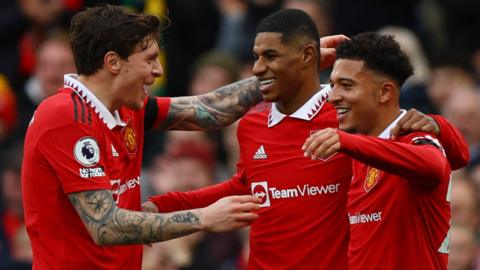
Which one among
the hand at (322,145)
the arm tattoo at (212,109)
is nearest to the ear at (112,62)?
the arm tattoo at (212,109)

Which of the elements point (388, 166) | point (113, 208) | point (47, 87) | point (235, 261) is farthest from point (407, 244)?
point (47, 87)

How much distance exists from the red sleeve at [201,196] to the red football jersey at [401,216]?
2.96 ft

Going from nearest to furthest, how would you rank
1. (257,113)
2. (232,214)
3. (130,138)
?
(232,214)
(130,138)
(257,113)

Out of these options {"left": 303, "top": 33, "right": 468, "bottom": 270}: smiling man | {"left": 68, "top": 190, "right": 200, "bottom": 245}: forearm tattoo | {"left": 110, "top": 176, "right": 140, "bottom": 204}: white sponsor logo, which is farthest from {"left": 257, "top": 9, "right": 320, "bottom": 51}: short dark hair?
{"left": 68, "top": 190, "right": 200, "bottom": 245}: forearm tattoo

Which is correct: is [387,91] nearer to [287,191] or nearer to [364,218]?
[364,218]

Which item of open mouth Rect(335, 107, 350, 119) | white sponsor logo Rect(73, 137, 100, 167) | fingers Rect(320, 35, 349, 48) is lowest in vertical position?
white sponsor logo Rect(73, 137, 100, 167)

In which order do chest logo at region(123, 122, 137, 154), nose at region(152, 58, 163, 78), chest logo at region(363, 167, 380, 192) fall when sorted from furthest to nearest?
chest logo at region(123, 122, 137, 154) < nose at region(152, 58, 163, 78) < chest logo at region(363, 167, 380, 192)

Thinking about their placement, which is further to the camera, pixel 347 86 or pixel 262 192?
pixel 262 192

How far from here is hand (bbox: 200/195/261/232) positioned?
7.63 metres

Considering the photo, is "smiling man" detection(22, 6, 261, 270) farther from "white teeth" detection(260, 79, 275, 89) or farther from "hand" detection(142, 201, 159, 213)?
"white teeth" detection(260, 79, 275, 89)

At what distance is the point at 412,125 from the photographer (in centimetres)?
780

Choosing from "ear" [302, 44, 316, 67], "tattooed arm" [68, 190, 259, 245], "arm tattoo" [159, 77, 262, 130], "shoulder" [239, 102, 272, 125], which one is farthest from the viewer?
"arm tattoo" [159, 77, 262, 130]

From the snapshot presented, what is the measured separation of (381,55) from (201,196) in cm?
150

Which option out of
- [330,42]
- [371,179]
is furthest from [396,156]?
[330,42]
